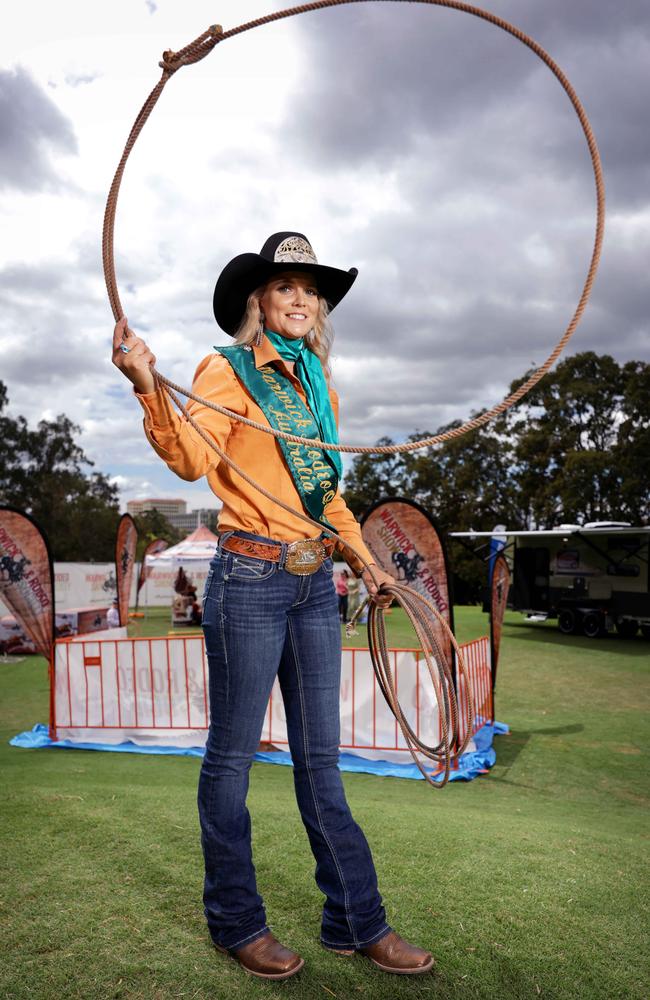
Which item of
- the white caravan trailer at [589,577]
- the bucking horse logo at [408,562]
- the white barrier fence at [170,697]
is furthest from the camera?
the white caravan trailer at [589,577]

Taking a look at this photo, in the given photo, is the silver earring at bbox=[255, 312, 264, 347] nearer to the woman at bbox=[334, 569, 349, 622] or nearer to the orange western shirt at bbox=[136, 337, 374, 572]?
the orange western shirt at bbox=[136, 337, 374, 572]

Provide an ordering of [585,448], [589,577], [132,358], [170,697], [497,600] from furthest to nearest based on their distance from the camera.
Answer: [585,448], [589,577], [497,600], [170,697], [132,358]

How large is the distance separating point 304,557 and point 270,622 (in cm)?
23

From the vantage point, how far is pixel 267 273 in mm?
2377

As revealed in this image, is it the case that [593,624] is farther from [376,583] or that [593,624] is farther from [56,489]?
[56,489]

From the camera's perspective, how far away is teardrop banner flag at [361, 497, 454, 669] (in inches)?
276

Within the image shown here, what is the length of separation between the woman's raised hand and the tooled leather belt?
1.77 feet

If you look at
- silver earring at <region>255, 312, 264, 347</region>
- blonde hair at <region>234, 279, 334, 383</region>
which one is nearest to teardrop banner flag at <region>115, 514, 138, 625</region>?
blonde hair at <region>234, 279, 334, 383</region>

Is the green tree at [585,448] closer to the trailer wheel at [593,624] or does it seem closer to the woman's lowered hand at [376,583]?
the trailer wheel at [593,624]

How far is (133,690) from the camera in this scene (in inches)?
294

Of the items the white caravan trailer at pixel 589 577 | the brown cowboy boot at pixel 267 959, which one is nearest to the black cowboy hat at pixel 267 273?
the brown cowboy boot at pixel 267 959

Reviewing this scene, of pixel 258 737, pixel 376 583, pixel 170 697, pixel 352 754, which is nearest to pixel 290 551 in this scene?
pixel 376 583

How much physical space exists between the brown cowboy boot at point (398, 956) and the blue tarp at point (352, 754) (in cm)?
414

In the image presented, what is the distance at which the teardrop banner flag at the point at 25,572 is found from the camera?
26.5 ft
